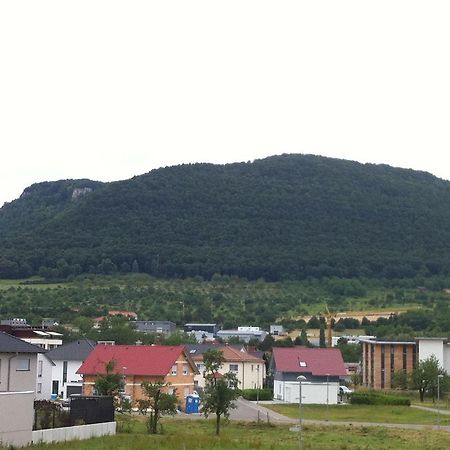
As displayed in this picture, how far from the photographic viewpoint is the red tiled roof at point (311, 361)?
7031 centimetres

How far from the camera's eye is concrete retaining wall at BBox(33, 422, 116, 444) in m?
32.3

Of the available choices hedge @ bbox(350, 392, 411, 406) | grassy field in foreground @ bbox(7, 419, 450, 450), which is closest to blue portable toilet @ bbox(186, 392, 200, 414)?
grassy field in foreground @ bbox(7, 419, 450, 450)

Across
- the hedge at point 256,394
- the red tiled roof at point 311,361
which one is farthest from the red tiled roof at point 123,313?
the red tiled roof at point 311,361

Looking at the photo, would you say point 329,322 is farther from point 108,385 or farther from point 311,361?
point 108,385

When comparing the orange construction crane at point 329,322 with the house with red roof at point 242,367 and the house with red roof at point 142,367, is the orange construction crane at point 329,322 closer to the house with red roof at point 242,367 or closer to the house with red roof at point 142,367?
the house with red roof at point 242,367

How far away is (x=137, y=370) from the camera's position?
58.1 meters

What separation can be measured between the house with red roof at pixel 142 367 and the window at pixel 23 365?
17553 mm

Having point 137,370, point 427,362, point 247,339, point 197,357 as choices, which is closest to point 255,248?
point 247,339

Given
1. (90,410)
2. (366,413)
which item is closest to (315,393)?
(366,413)

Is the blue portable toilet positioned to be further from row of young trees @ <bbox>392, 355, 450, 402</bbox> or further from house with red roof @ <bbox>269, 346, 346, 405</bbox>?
row of young trees @ <bbox>392, 355, 450, 402</bbox>

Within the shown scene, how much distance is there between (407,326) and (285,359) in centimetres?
5561

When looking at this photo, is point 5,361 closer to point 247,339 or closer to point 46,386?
point 46,386

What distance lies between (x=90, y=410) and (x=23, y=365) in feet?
12.6

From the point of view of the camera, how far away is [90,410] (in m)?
37.0
